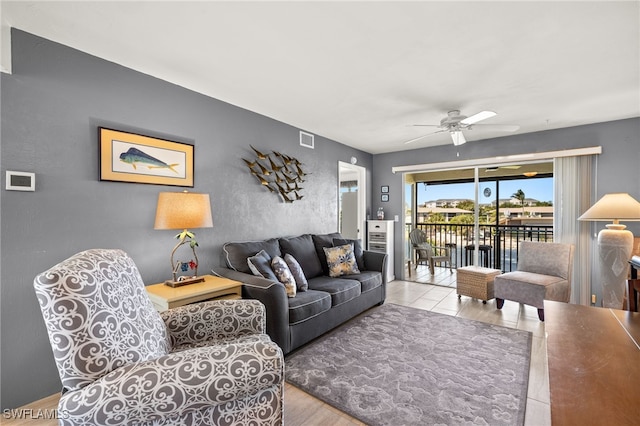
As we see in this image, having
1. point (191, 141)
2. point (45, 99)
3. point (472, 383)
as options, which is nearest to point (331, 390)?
point (472, 383)

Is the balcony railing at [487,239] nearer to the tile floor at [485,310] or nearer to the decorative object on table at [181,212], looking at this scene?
the tile floor at [485,310]

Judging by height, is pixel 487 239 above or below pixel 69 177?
below

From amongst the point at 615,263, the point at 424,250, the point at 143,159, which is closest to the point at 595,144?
the point at 615,263

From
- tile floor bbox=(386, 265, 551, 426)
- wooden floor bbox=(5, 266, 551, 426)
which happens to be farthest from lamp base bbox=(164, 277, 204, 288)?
tile floor bbox=(386, 265, 551, 426)

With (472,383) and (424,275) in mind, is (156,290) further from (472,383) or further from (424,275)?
(424,275)

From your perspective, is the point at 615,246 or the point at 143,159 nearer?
the point at 143,159

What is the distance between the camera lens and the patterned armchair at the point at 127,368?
3.39 feet

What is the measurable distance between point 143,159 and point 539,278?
14.5 feet

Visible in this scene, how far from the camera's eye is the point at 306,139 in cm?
422

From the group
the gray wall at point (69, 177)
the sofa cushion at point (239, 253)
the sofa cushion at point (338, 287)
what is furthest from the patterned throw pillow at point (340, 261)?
the gray wall at point (69, 177)

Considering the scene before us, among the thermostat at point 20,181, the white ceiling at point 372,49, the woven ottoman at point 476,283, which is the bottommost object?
the woven ottoman at point 476,283

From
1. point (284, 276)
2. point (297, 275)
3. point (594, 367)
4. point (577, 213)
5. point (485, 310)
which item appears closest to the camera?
point (594, 367)

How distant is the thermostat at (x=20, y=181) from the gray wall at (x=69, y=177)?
0.11ft

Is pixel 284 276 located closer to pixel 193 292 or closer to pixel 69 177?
pixel 193 292
